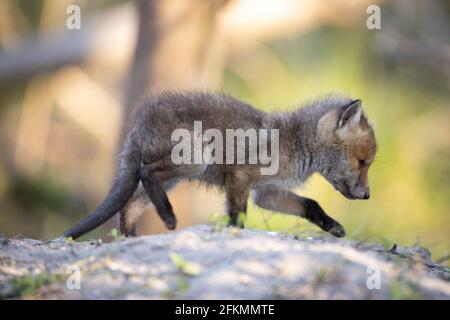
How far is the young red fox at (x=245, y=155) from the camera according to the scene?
793 cm

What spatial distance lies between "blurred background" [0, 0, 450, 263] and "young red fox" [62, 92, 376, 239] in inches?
252

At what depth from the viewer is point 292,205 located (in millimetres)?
8820

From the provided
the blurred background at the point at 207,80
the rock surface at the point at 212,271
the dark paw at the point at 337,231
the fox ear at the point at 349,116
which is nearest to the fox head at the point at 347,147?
the fox ear at the point at 349,116

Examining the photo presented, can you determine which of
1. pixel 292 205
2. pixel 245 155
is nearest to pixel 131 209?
pixel 245 155

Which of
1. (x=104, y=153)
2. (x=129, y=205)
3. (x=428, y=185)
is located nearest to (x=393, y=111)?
(x=428, y=185)

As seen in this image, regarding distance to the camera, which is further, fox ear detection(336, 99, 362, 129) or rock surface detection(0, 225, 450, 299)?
fox ear detection(336, 99, 362, 129)

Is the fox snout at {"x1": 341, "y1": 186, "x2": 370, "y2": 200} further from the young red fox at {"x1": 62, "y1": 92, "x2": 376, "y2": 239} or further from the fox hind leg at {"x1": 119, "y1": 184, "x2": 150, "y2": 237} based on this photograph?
the fox hind leg at {"x1": 119, "y1": 184, "x2": 150, "y2": 237}

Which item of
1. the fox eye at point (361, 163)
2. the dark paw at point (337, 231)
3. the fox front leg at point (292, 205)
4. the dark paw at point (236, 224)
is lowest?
the dark paw at point (337, 231)

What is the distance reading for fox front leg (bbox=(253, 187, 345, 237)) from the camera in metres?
8.66

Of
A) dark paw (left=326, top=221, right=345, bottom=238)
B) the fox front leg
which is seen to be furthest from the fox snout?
dark paw (left=326, top=221, right=345, bottom=238)

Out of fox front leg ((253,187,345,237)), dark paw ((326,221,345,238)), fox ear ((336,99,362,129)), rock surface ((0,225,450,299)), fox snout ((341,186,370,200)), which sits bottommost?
rock surface ((0,225,450,299))

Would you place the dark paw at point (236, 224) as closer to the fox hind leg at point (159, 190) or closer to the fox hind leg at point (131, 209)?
the fox hind leg at point (159, 190)

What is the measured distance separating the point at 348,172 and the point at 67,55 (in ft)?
36.2
